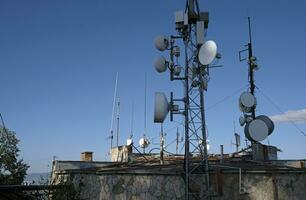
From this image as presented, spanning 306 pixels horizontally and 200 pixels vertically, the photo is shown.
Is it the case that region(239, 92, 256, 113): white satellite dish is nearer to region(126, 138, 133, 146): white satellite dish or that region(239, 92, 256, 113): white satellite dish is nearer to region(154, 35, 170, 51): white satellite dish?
region(154, 35, 170, 51): white satellite dish

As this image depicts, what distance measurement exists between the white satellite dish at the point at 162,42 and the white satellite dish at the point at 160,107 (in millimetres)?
2566

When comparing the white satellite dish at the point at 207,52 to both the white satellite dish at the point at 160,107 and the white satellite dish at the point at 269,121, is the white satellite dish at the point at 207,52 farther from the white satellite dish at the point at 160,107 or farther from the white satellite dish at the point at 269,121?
the white satellite dish at the point at 269,121

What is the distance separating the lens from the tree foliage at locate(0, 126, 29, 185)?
2046 cm

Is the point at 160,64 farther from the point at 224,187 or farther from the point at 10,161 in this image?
the point at 10,161

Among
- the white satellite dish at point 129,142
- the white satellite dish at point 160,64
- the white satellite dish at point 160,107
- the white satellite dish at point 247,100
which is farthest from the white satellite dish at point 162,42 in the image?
the white satellite dish at point 129,142

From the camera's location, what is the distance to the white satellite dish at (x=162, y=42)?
15812 millimetres

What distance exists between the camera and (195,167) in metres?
13.2

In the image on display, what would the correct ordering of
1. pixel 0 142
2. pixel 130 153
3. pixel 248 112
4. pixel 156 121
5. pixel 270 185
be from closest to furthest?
1. pixel 270 185
2. pixel 156 121
3. pixel 248 112
4. pixel 0 142
5. pixel 130 153

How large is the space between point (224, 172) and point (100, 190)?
16.6 ft

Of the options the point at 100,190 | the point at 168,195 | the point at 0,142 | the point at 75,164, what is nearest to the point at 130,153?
the point at 75,164

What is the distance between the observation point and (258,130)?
1706 cm

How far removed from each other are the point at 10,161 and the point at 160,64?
11361 mm

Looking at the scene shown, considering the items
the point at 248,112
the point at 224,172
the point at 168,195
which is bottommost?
the point at 168,195

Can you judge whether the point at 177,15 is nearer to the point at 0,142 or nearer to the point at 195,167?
the point at 195,167
